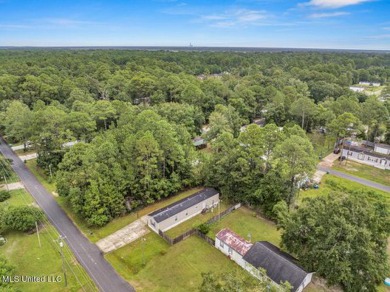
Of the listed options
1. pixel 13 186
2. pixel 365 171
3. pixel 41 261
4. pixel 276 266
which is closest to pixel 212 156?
pixel 276 266

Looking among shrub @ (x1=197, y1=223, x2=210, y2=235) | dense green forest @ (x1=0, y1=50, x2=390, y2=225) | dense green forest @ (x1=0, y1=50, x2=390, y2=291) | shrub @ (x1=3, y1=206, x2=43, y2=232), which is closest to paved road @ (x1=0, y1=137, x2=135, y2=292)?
dense green forest @ (x1=0, y1=50, x2=390, y2=291)

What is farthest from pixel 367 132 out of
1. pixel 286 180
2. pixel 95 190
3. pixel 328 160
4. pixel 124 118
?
pixel 95 190

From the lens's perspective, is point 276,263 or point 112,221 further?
point 112,221

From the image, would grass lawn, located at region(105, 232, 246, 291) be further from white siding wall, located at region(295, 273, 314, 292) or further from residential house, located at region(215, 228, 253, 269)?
white siding wall, located at region(295, 273, 314, 292)

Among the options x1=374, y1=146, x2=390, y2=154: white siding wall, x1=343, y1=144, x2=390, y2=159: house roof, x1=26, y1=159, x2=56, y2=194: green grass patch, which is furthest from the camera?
x1=374, y1=146, x2=390, y2=154: white siding wall

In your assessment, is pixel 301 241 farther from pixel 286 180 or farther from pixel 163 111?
pixel 163 111

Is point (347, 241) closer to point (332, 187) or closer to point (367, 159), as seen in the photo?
point (332, 187)
